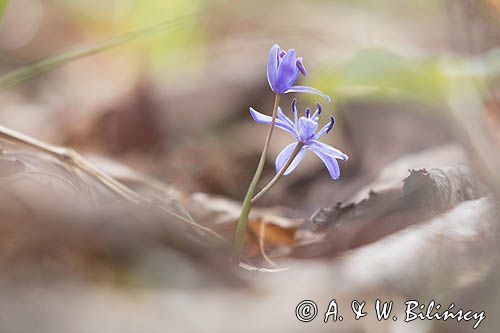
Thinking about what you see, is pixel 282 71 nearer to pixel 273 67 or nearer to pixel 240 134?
pixel 273 67

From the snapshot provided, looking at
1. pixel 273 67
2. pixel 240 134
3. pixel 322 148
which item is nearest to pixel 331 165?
pixel 322 148

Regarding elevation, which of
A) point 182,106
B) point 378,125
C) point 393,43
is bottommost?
point 378,125

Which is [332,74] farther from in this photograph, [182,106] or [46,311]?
[182,106]

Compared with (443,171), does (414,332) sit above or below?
below

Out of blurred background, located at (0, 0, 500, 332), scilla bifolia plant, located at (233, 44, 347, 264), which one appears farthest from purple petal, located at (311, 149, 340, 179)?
blurred background, located at (0, 0, 500, 332)

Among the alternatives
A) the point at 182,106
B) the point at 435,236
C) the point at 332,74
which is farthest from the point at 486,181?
the point at 182,106

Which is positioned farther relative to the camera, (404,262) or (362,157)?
(362,157)

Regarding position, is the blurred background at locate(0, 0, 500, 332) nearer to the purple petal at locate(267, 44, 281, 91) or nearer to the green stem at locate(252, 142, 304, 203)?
the green stem at locate(252, 142, 304, 203)
